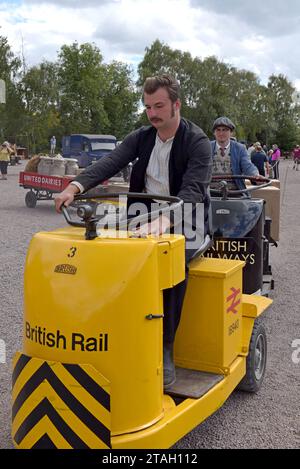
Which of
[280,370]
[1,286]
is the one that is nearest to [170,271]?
[280,370]

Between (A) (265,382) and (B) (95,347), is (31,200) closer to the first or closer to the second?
(A) (265,382)

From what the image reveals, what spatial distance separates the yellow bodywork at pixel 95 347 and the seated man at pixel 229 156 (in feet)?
10.4

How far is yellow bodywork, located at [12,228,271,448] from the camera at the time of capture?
2498 millimetres

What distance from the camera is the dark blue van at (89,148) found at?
28484 millimetres

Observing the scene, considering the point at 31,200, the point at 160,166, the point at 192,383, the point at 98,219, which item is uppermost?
the point at 160,166

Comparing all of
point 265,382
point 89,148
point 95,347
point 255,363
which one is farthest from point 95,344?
point 89,148

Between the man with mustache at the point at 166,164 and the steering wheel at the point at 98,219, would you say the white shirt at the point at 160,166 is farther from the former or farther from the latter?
the steering wheel at the point at 98,219

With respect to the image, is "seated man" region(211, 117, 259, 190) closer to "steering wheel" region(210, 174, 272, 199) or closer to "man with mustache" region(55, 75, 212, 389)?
"steering wheel" region(210, 174, 272, 199)

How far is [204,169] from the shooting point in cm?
318

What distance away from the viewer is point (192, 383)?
3076 millimetres

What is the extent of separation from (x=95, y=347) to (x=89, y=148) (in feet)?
88.1

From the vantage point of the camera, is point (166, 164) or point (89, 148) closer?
point (166, 164)

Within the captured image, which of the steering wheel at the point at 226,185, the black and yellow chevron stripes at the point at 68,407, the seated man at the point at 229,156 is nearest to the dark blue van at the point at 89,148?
the seated man at the point at 229,156

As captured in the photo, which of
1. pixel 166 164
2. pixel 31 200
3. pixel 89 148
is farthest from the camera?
pixel 89 148
